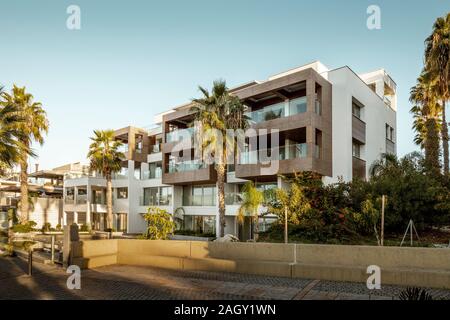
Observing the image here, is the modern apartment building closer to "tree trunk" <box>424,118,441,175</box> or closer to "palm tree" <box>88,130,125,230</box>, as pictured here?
"palm tree" <box>88,130,125,230</box>

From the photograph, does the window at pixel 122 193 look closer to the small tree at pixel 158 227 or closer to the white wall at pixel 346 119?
the small tree at pixel 158 227

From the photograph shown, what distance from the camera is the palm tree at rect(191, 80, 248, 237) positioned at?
22.5 m

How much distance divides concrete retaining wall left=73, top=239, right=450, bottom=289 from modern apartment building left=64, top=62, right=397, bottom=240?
9.79 meters

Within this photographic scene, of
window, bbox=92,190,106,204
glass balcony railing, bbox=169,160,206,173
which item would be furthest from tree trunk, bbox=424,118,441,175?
window, bbox=92,190,106,204

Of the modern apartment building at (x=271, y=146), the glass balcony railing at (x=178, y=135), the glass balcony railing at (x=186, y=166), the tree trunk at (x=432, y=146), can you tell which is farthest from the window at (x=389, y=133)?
the glass balcony railing at (x=178, y=135)

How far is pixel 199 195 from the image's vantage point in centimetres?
3103

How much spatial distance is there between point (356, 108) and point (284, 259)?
18.0 metres

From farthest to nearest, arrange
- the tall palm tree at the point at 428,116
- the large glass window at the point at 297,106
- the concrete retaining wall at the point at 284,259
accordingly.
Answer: the large glass window at the point at 297,106 < the tall palm tree at the point at 428,116 < the concrete retaining wall at the point at 284,259

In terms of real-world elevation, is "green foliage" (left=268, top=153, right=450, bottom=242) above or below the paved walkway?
above

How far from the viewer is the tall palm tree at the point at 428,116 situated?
848 inches

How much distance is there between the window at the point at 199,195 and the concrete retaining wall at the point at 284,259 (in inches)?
587

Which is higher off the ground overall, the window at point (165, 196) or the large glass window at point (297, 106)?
the large glass window at point (297, 106)
